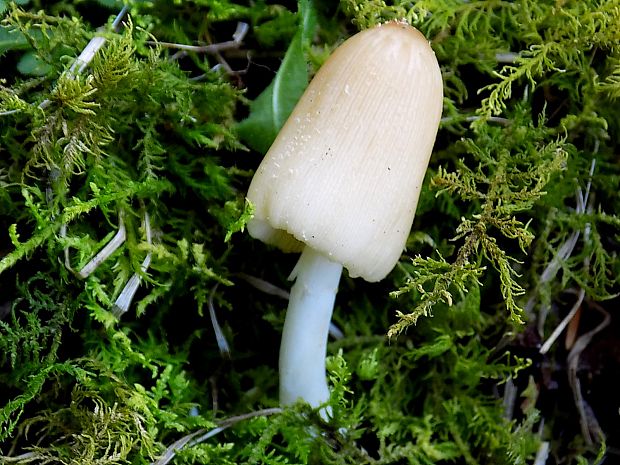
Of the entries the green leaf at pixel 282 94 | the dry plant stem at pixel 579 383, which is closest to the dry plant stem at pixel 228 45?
the green leaf at pixel 282 94

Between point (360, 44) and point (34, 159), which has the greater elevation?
point (360, 44)

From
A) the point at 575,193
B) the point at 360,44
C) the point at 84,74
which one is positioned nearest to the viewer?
the point at 360,44

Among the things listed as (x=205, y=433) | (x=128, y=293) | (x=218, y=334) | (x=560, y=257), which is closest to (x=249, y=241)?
(x=218, y=334)

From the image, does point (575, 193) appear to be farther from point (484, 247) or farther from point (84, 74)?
point (84, 74)

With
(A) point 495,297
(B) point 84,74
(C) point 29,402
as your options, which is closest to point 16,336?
(C) point 29,402

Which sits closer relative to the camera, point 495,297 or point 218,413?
point 218,413

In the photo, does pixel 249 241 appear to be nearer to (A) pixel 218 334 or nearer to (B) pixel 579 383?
(A) pixel 218 334
